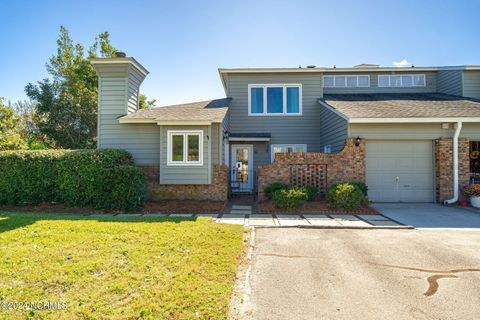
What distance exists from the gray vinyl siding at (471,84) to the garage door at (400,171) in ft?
20.8

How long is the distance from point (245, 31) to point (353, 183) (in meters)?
7.24

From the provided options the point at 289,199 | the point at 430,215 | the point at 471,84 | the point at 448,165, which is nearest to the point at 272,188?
the point at 289,199

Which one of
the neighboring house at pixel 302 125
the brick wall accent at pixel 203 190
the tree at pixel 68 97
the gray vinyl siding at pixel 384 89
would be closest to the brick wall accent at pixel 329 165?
the neighboring house at pixel 302 125

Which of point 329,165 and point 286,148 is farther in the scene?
point 286,148

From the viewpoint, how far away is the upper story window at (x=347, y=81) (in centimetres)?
1462

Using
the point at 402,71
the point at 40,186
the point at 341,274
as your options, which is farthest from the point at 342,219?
the point at 402,71

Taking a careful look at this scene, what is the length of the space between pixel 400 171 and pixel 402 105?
9.98 feet

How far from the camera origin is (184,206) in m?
9.51

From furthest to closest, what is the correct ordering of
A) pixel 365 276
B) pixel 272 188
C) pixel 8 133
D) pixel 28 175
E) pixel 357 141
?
pixel 8 133 → pixel 357 141 → pixel 272 188 → pixel 28 175 → pixel 365 276

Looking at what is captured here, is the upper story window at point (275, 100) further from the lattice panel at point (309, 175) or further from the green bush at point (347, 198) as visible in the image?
the green bush at point (347, 198)

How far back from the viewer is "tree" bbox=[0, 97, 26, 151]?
14227mm

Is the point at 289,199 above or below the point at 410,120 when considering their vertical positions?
below

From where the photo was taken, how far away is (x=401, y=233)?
6.41 metres

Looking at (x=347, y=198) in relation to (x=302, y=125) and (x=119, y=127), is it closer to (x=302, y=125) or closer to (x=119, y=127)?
(x=302, y=125)
